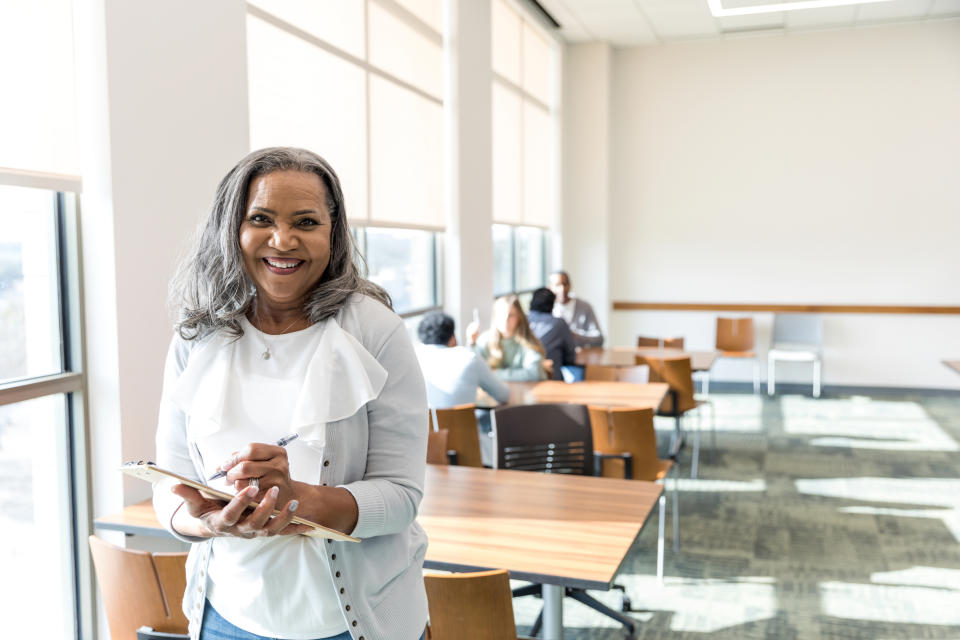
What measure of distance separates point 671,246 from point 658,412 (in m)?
4.71

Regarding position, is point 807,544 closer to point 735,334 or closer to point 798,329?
point 735,334

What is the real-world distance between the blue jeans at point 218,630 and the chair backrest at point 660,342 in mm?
6285

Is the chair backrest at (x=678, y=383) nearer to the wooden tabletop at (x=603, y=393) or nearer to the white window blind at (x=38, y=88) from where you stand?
the wooden tabletop at (x=603, y=393)

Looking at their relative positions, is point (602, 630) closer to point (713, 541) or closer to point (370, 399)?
point (713, 541)

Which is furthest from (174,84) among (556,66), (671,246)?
(671,246)

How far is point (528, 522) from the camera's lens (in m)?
2.65

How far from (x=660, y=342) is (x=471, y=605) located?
6251mm

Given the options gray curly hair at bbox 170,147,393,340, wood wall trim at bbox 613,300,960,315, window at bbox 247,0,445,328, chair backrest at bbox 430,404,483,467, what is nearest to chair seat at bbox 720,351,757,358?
wood wall trim at bbox 613,300,960,315

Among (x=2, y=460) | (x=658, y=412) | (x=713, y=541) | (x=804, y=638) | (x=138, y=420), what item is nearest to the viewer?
(x=2, y=460)

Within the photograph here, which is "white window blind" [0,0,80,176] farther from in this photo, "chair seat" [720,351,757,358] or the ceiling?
"chair seat" [720,351,757,358]

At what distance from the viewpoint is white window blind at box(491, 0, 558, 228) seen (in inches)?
303

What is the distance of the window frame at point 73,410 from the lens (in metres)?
2.92

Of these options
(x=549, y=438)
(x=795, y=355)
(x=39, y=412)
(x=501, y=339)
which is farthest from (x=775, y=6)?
(x=39, y=412)

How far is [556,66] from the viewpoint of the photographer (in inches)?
371
